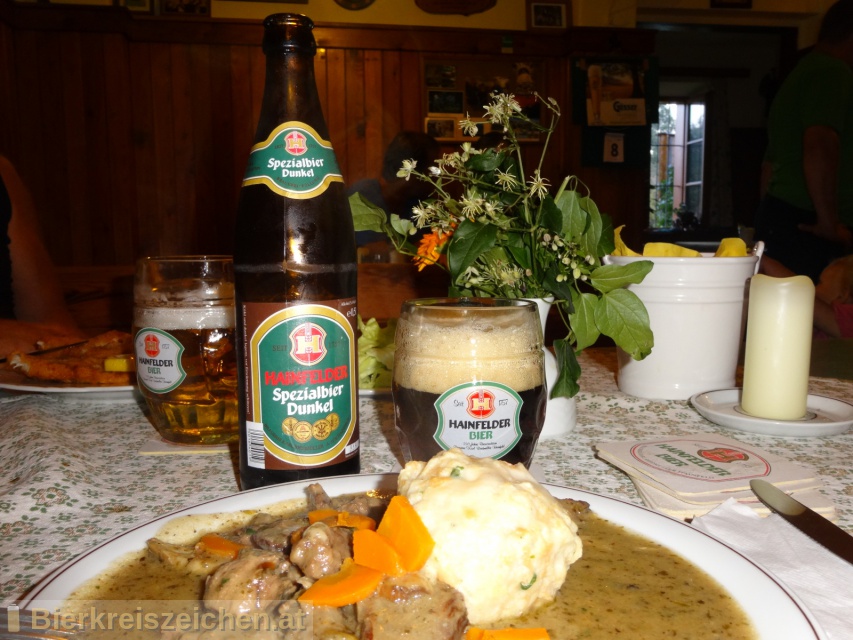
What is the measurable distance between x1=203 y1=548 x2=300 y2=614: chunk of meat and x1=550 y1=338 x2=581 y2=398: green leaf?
703 millimetres

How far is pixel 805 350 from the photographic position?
137cm

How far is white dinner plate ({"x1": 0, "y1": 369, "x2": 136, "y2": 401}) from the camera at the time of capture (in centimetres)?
151

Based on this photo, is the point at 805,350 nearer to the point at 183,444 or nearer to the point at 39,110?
the point at 183,444

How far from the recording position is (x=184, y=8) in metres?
5.18

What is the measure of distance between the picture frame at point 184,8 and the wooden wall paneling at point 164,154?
0.25 m

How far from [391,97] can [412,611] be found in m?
5.45

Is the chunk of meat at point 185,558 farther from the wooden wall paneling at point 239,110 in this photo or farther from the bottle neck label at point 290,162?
the wooden wall paneling at point 239,110

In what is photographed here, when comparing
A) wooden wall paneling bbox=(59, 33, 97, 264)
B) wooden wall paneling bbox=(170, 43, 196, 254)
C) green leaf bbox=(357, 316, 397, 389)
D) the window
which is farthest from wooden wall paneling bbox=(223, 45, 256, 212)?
the window

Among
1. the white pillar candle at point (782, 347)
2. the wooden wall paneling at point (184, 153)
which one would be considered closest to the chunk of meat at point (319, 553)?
the white pillar candle at point (782, 347)

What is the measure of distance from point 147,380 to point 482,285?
0.66 metres

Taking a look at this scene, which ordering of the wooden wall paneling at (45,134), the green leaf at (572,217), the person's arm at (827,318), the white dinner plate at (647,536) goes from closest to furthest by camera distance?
the white dinner plate at (647,536) → the green leaf at (572,217) → the person's arm at (827,318) → the wooden wall paneling at (45,134)

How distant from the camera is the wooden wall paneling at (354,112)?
217 inches

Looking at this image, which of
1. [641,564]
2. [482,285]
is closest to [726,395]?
[482,285]

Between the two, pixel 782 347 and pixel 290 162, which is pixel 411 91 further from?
pixel 290 162
